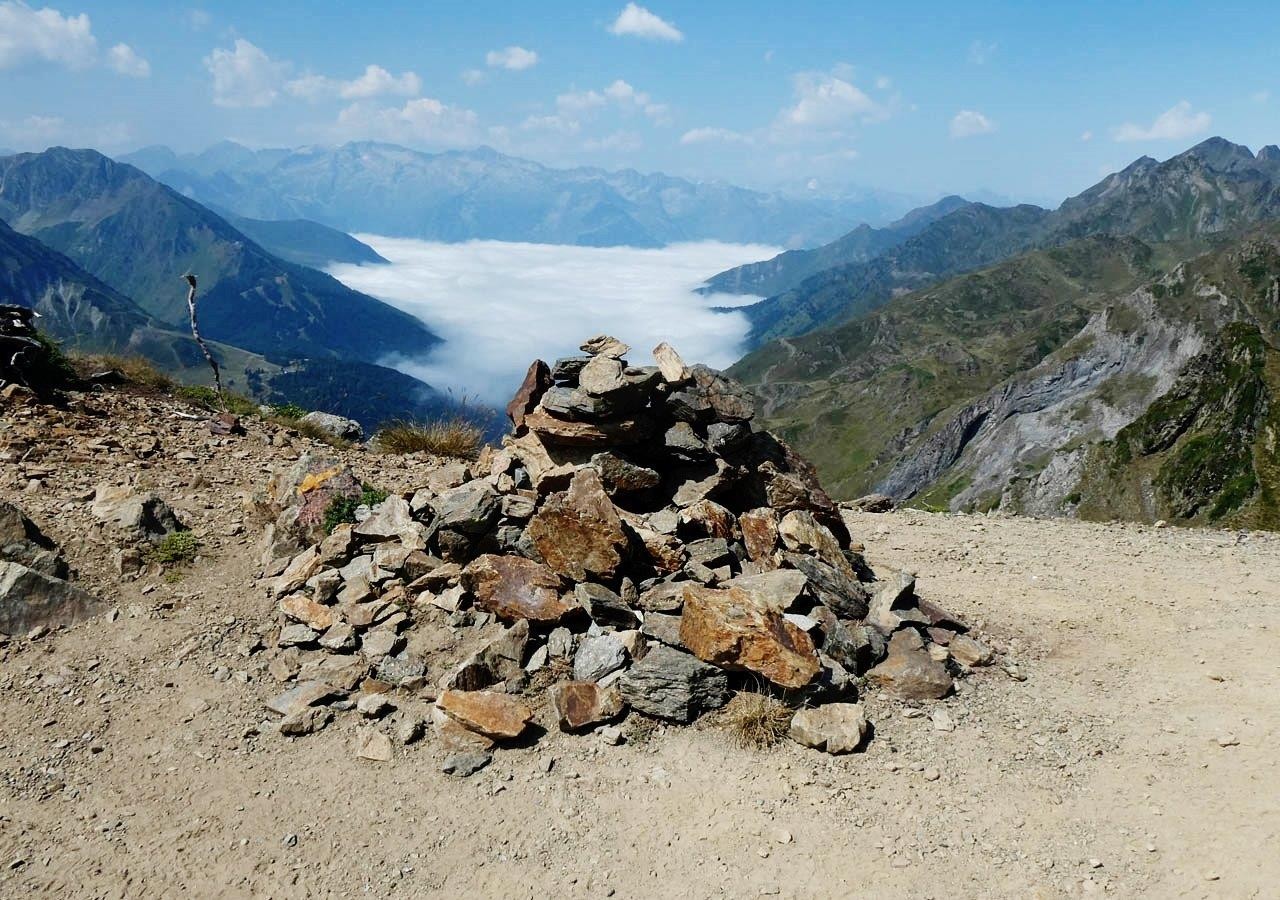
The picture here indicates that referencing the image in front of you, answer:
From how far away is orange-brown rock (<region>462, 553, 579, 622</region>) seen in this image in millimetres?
10516

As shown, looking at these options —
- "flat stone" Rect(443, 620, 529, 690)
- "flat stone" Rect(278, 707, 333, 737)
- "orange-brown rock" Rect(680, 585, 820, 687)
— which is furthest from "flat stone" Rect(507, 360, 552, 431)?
"flat stone" Rect(278, 707, 333, 737)

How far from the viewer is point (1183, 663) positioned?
37.8 ft

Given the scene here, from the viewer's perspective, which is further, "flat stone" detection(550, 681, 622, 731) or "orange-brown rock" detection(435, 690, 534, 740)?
"flat stone" detection(550, 681, 622, 731)

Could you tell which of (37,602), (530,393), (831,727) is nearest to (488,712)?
(831,727)

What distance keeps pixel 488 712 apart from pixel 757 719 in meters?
3.34

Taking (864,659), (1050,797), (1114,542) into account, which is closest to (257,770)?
(864,659)

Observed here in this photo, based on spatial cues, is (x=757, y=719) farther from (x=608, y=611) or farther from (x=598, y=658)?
(x=608, y=611)

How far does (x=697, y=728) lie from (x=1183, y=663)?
26.4 feet

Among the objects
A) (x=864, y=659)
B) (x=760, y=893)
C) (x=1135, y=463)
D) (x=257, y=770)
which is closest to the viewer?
(x=760, y=893)

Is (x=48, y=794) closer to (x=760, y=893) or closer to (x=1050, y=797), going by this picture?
(x=760, y=893)

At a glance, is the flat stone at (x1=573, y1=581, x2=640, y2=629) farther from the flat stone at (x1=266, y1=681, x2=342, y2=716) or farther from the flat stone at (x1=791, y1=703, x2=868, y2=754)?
the flat stone at (x1=266, y1=681, x2=342, y2=716)

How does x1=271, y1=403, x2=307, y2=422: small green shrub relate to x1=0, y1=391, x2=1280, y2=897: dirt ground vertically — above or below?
above

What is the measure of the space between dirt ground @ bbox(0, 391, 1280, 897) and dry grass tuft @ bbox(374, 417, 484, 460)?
7.68 metres

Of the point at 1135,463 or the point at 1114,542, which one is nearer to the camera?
the point at 1114,542
